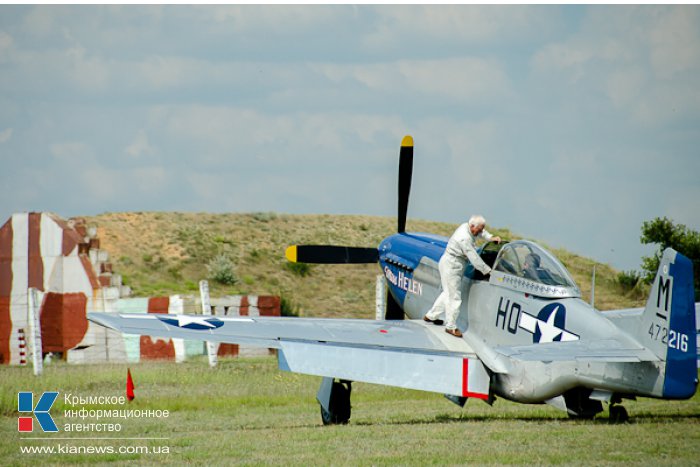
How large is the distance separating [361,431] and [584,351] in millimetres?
2729

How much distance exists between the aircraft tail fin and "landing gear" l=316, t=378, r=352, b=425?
416cm

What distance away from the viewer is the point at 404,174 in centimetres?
1781

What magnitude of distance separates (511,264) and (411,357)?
1716mm

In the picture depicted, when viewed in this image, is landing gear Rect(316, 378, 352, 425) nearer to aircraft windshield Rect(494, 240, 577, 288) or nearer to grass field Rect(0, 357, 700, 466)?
grass field Rect(0, 357, 700, 466)

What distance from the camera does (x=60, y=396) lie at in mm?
15945

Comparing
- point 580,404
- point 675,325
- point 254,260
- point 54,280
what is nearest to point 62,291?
point 54,280

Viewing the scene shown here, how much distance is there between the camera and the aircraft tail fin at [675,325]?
9.65 meters

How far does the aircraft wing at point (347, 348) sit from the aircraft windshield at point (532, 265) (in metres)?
1.09

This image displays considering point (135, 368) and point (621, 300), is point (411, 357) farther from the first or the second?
point (621, 300)

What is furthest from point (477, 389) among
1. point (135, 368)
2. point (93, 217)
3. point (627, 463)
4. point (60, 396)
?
point (93, 217)

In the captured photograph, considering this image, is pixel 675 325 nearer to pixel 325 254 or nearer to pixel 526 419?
pixel 526 419

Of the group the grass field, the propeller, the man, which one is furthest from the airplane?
the propeller

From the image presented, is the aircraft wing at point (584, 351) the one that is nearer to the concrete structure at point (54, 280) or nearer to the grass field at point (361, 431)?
the grass field at point (361, 431)

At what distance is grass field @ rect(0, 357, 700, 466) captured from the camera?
9.09 m
